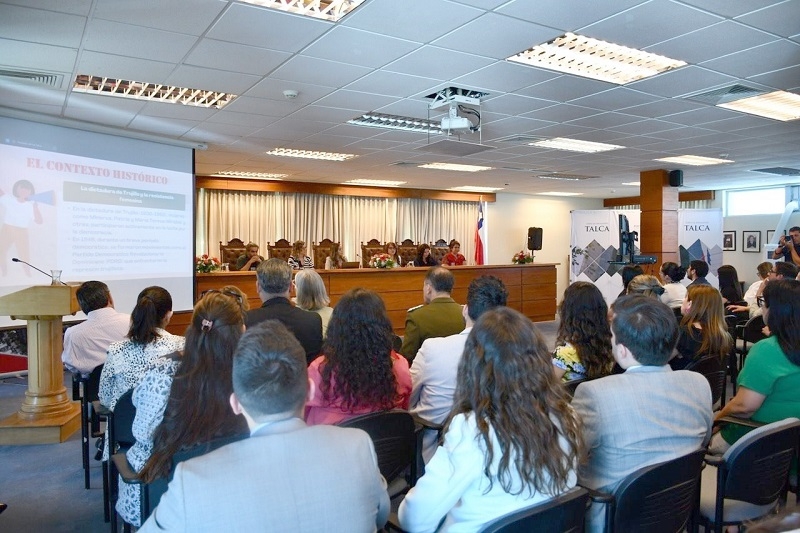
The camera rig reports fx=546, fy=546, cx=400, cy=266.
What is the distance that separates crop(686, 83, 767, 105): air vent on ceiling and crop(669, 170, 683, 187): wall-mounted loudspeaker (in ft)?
15.7

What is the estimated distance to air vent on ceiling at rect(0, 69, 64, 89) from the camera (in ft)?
13.8

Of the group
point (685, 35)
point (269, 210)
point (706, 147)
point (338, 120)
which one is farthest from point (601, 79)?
point (269, 210)

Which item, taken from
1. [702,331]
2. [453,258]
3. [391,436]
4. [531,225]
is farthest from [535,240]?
[391,436]

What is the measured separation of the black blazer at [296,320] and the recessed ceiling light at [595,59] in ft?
7.68

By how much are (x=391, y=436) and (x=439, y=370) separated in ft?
1.70

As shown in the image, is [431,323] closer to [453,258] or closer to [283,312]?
[283,312]

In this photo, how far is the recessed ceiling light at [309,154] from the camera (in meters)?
7.78

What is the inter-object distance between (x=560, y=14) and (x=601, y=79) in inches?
54.9

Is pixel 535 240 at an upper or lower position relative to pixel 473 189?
lower

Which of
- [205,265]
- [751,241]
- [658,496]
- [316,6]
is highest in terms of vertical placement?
[316,6]

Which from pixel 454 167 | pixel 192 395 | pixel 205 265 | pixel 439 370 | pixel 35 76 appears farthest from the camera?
pixel 454 167

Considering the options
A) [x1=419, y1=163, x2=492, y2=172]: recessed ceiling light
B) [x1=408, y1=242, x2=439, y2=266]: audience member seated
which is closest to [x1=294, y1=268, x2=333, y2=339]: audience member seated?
[x1=419, y1=163, x2=492, y2=172]: recessed ceiling light

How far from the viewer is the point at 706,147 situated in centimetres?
741

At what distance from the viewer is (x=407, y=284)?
9.00 m
